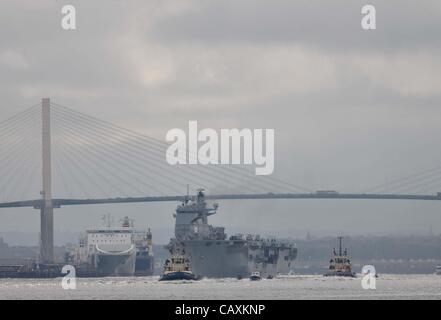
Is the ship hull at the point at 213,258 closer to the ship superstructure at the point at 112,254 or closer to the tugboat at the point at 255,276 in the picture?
the tugboat at the point at 255,276

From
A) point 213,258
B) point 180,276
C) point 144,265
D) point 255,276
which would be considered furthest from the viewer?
point 144,265

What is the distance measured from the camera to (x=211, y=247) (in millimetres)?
128750

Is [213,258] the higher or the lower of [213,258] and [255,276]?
the higher

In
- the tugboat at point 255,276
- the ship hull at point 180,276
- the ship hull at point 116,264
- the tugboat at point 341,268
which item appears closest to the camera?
the ship hull at point 180,276

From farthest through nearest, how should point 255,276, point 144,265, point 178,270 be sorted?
1. point 144,265
2. point 255,276
3. point 178,270

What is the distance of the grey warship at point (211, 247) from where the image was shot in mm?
128500

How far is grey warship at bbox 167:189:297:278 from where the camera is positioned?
422 feet

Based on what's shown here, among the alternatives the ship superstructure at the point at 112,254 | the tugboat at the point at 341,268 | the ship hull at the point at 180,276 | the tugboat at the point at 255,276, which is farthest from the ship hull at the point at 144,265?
the ship hull at the point at 180,276

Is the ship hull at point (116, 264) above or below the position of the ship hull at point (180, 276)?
above

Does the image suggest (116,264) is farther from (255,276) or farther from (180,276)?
(180,276)

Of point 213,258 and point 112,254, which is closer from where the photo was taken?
point 213,258

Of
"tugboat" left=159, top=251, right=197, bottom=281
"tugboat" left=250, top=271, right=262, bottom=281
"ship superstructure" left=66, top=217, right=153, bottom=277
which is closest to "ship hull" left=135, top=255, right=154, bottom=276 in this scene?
"ship superstructure" left=66, top=217, right=153, bottom=277

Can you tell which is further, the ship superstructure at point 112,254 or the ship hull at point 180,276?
the ship superstructure at point 112,254

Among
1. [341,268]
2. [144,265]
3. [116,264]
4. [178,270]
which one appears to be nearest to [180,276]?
[178,270]
